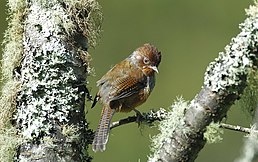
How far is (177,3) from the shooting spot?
4.40m

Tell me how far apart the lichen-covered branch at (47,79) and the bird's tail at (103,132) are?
0.05 meters

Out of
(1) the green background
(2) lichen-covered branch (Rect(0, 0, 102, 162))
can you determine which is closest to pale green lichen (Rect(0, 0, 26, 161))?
(2) lichen-covered branch (Rect(0, 0, 102, 162))

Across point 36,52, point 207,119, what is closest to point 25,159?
point 36,52

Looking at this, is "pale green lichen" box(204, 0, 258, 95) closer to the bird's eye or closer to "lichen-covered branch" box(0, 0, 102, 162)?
"lichen-covered branch" box(0, 0, 102, 162)

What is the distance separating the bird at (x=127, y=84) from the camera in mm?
2656

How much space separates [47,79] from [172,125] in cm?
57

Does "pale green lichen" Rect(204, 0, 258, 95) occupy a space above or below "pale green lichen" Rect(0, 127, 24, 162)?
below

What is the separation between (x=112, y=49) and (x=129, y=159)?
2.07ft

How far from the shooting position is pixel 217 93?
1445mm

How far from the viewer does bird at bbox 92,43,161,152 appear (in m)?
2.66

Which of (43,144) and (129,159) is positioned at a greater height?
(129,159)

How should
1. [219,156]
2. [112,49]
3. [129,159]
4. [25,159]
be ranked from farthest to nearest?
[112,49] < [129,159] < [219,156] < [25,159]

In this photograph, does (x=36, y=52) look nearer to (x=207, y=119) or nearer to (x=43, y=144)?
(x=43, y=144)

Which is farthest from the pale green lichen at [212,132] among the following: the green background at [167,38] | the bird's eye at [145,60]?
the green background at [167,38]
